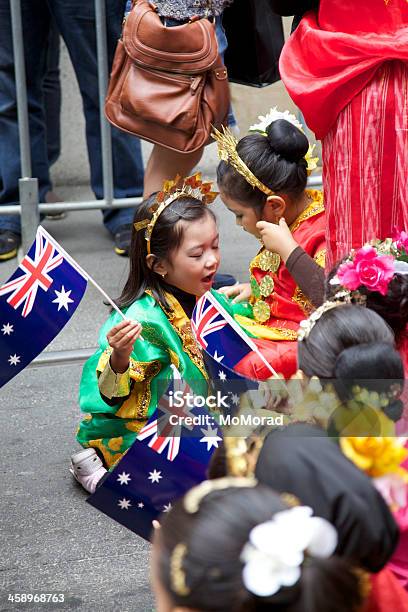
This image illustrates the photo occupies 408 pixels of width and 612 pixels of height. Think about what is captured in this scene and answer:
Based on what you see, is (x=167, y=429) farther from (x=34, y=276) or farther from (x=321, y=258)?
(x=321, y=258)

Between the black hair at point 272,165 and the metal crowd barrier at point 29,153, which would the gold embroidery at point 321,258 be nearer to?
the black hair at point 272,165

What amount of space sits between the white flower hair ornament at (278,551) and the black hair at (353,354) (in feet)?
1.91

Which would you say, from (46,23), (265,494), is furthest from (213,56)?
(265,494)

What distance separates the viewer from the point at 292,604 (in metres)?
1.40

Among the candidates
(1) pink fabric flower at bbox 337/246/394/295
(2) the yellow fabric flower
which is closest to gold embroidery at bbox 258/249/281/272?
(1) pink fabric flower at bbox 337/246/394/295

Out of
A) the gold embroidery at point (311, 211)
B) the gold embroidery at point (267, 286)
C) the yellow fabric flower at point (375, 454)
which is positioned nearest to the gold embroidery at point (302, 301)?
the gold embroidery at point (267, 286)

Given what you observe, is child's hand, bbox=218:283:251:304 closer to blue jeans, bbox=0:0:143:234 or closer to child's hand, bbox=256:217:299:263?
child's hand, bbox=256:217:299:263

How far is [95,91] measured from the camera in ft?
16.7

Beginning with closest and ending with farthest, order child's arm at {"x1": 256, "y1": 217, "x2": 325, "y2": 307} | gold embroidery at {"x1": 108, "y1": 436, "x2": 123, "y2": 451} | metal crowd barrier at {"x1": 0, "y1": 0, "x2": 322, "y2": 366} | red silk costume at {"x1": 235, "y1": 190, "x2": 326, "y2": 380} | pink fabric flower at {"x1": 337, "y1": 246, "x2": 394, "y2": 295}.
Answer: pink fabric flower at {"x1": 337, "y1": 246, "x2": 394, "y2": 295}
child's arm at {"x1": 256, "y1": 217, "x2": 325, "y2": 307}
gold embroidery at {"x1": 108, "y1": 436, "x2": 123, "y2": 451}
red silk costume at {"x1": 235, "y1": 190, "x2": 326, "y2": 380}
metal crowd barrier at {"x1": 0, "y1": 0, "x2": 322, "y2": 366}

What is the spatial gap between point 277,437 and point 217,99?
2.39 meters

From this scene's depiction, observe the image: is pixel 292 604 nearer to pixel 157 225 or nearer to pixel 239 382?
pixel 239 382

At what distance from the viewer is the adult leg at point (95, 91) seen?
484 cm

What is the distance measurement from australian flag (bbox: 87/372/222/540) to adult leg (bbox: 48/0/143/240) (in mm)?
2606

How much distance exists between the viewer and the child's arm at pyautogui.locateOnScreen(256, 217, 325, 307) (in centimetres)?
326
